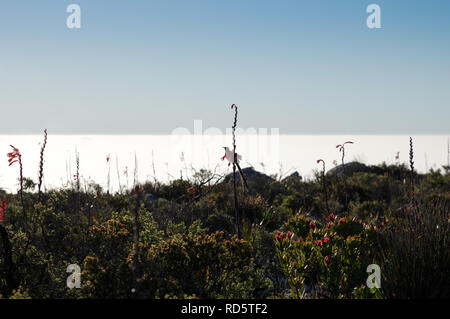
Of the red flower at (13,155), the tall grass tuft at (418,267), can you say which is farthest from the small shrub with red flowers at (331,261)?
the red flower at (13,155)

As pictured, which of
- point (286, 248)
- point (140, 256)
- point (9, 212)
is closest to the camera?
point (140, 256)

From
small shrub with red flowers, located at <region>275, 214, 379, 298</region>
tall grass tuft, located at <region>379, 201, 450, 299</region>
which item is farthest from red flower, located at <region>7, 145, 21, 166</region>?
tall grass tuft, located at <region>379, 201, 450, 299</region>

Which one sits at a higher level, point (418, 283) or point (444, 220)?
point (444, 220)

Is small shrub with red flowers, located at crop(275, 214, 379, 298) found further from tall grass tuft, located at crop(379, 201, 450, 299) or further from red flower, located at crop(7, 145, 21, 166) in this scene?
red flower, located at crop(7, 145, 21, 166)

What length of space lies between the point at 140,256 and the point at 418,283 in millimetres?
2636

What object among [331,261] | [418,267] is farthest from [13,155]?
[418,267]

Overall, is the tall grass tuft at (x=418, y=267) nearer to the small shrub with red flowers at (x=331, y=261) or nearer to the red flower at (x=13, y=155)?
the small shrub with red flowers at (x=331, y=261)

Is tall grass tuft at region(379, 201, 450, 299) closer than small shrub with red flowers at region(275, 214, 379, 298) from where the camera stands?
Yes

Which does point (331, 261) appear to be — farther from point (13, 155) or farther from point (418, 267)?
point (13, 155)

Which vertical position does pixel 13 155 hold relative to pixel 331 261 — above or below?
above
